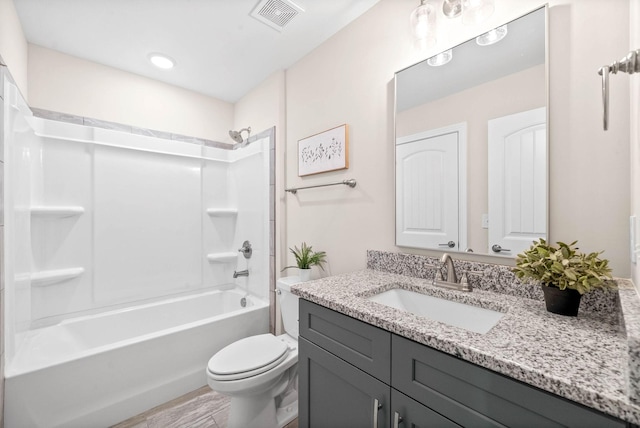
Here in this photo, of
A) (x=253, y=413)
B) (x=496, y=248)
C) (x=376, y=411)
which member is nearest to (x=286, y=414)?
(x=253, y=413)

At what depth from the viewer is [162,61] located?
84.4 inches

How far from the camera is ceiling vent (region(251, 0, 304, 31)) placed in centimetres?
156

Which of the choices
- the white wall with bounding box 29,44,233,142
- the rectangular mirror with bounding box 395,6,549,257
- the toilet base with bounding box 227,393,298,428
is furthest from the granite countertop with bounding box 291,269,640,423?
the white wall with bounding box 29,44,233,142

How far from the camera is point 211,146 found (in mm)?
2822

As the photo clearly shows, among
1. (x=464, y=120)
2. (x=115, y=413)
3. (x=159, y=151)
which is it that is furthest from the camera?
(x=159, y=151)

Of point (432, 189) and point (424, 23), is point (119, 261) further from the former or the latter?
point (424, 23)

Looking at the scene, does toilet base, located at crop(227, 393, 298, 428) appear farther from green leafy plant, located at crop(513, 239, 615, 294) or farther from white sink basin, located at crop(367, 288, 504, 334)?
green leafy plant, located at crop(513, 239, 615, 294)

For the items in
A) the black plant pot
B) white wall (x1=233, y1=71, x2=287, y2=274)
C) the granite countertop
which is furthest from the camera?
white wall (x1=233, y1=71, x2=287, y2=274)

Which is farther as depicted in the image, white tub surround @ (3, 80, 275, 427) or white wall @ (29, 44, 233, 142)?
white wall @ (29, 44, 233, 142)

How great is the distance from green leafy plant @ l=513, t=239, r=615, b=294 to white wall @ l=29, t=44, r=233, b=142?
2826 mm

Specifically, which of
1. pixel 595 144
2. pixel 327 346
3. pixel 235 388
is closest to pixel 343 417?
pixel 327 346

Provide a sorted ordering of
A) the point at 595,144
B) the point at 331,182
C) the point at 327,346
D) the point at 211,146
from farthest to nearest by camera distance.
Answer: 1. the point at 211,146
2. the point at 331,182
3. the point at 327,346
4. the point at 595,144

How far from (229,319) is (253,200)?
3.48ft

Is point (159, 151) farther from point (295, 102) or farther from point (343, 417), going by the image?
point (343, 417)
